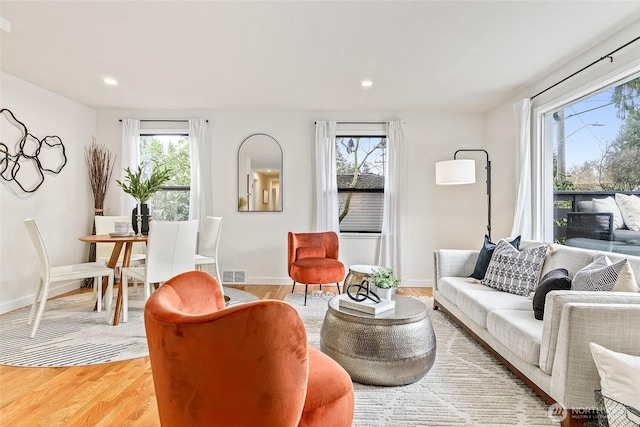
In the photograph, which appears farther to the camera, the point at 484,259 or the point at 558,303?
the point at 484,259

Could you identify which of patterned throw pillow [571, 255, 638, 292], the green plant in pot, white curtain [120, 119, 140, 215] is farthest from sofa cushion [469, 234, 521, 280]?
white curtain [120, 119, 140, 215]

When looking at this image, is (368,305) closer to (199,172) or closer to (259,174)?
(259,174)

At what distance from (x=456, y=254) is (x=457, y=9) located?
2.17m

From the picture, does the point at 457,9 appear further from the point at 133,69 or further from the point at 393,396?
the point at 133,69

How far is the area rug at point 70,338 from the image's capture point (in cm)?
240

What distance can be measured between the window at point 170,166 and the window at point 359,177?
2202mm

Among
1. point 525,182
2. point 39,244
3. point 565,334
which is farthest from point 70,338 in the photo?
point 525,182

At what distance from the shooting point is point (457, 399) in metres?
1.87

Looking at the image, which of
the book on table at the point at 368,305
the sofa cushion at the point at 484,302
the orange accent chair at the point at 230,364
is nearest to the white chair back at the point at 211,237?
the book on table at the point at 368,305

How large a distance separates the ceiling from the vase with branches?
2.42 feet

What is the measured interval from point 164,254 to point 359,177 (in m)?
2.83

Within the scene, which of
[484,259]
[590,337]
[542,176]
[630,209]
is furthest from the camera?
[542,176]

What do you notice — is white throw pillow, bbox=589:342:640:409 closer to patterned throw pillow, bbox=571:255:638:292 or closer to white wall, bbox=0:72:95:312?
patterned throw pillow, bbox=571:255:638:292

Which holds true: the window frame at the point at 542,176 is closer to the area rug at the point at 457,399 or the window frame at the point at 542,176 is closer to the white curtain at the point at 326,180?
the area rug at the point at 457,399
